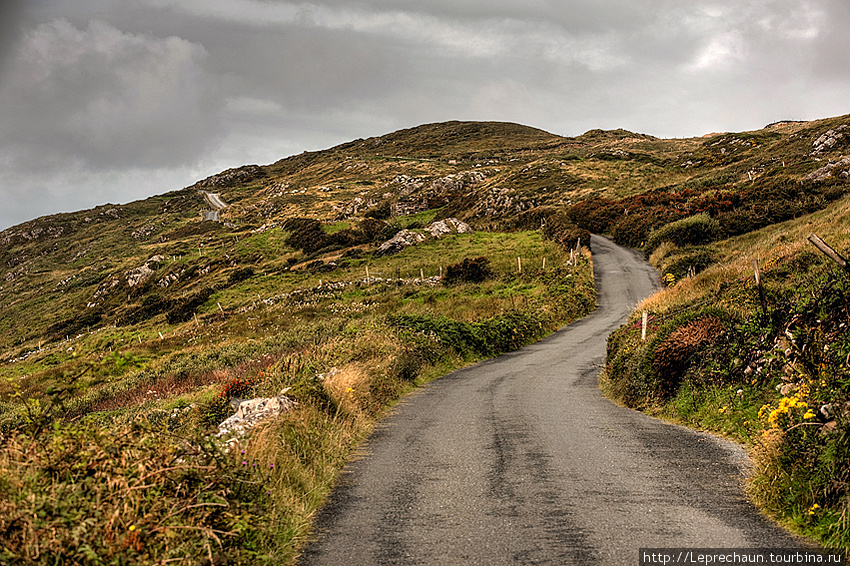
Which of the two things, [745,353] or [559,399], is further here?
[559,399]

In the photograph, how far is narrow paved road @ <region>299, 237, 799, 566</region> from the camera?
5.09m

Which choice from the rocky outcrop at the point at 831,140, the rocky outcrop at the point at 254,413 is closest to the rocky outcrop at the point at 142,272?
the rocky outcrop at the point at 254,413

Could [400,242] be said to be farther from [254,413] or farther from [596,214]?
[254,413]

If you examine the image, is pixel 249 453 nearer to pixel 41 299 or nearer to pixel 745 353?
pixel 745 353

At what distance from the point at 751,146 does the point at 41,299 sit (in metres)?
112

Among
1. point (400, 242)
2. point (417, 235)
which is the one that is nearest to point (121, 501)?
point (400, 242)

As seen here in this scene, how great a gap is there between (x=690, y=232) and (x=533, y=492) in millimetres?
40091

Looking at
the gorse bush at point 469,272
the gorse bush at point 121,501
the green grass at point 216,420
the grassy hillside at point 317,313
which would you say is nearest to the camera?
the gorse bush at point 121,501

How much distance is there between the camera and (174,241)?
311 feet

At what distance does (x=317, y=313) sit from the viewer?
126 ft

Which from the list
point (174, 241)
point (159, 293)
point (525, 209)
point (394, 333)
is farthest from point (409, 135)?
point (394, 333)

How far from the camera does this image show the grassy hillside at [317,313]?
4633 millimetres

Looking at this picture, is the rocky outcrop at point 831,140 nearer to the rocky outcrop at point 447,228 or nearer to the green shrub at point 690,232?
the green shrub at point 690,232

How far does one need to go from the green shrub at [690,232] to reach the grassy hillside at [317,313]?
18 cm
